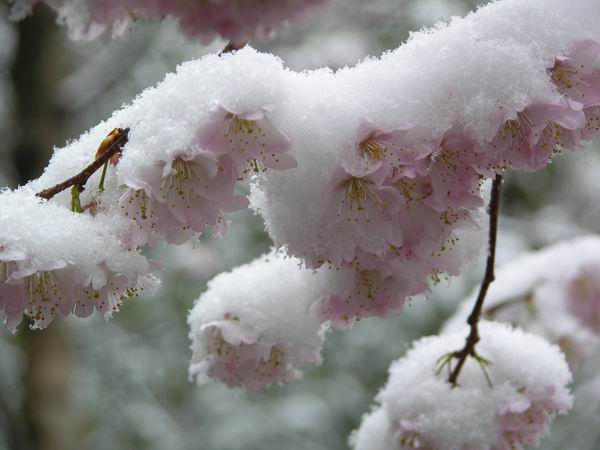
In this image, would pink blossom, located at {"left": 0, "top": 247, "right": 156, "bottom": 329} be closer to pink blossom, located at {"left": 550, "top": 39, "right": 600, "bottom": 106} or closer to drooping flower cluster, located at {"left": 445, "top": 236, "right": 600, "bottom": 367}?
pink blossom, located at {"left": 550, "top": 39, "right": 600, "bottom": 106}

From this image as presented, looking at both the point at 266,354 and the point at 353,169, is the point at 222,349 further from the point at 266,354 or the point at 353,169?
the point at 353,169

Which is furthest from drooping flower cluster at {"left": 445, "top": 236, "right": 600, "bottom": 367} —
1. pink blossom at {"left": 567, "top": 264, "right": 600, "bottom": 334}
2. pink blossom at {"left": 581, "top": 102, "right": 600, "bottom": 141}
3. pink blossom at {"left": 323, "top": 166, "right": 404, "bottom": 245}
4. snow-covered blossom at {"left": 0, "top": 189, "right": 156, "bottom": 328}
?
snow-covered blossom at {"left": 0, "top": 189, "right": 156, "bottom": 328}

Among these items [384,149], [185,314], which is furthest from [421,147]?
[185,314]

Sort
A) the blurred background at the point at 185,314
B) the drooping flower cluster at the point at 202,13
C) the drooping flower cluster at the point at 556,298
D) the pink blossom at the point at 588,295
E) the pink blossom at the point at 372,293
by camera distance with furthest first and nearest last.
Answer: the blurred background at the point at 185,314 < the pink blossom at the point at 588,295 < the drooping flower cluster at the point at 556,298 < the pink blossom at the point at 372,293 < the drooping flower cluster at the point at 202,13

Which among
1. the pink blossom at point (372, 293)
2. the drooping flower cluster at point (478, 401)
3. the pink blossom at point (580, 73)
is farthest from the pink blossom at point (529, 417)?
the pink blossom at point (580, 73)

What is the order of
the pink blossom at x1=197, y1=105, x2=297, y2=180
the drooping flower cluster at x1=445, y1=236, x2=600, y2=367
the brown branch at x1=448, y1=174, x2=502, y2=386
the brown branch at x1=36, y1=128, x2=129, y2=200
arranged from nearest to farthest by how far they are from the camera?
the pink blossom at x1=197, y1=105, x2=297, y2=180 → the brown branch at x1=36, y1=128, x2=129, y2=200 → the brown branch at x1=448, y1=174, x2=502, y2=386 → the drooping flower cluster at x1=445, y1=236, x2=600, y2=367

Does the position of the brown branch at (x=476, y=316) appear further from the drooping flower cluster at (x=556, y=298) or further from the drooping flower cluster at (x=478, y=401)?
the drooping flower cluster at (x=556, y=298)

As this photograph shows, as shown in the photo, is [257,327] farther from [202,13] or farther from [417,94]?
[202,13]

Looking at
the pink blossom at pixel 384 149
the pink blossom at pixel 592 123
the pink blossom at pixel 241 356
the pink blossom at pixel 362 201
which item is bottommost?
the pink blossom at pixel 362 201
